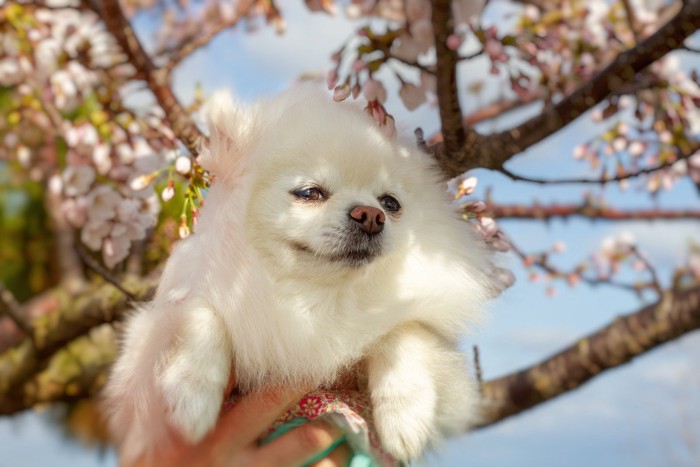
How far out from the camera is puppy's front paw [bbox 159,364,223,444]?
115cm

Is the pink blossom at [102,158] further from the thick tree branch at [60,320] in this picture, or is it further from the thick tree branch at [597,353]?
the thick tree branch at [597,353]

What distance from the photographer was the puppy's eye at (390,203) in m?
1.40

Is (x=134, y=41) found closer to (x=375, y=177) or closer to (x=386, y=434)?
(x=375, y=177)

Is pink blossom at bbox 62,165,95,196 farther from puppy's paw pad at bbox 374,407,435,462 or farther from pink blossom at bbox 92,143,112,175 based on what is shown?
puppy's paw pad at bbox 374,407,435,462

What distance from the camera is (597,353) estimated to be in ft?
9.62

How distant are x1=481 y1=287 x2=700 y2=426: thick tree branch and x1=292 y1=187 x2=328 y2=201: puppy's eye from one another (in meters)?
1.79

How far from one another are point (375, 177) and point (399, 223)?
0.35 ft

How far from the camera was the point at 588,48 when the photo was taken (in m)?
3.04

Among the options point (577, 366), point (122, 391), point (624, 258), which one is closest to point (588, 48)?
point (577, 366)

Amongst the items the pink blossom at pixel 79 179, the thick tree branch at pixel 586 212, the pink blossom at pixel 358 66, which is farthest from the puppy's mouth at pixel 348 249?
the thick tree branch at pixel 586 212

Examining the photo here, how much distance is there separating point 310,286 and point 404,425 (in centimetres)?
32

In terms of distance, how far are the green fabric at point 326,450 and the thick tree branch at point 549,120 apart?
693 millimetres

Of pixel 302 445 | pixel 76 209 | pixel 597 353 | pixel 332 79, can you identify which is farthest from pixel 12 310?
pixel 597 353

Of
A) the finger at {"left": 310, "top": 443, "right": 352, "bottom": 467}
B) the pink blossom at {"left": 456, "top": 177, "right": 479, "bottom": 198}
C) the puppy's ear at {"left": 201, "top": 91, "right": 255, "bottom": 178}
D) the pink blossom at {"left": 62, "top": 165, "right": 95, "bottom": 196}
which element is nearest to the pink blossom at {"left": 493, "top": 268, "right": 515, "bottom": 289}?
the pink blossom at {"left": 456, "top": 177, "right": 479, "bottom": 198}
